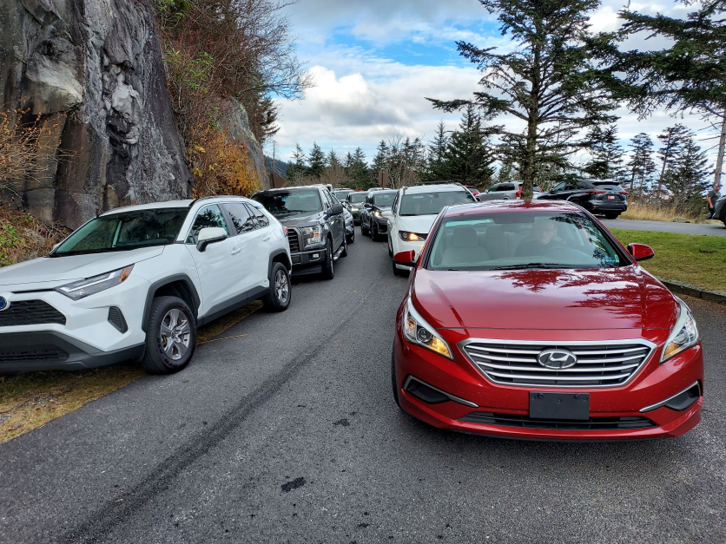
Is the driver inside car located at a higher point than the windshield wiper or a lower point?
higher

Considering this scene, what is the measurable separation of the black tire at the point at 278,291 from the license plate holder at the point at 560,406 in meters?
4.66

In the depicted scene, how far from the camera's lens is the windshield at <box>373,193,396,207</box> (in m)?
16.6

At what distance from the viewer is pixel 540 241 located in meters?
3.98

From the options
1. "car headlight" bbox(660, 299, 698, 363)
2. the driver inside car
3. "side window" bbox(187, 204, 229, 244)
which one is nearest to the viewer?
"car headlight" bbox(660, 299, 698, 363)

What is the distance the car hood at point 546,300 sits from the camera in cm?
→ 260

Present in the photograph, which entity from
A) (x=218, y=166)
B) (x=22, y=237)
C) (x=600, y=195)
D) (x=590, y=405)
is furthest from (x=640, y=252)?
(x=600, y=195)

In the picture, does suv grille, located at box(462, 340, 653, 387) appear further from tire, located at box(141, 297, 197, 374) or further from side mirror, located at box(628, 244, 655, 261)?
tire, located at box(141, 297, 197, 374)

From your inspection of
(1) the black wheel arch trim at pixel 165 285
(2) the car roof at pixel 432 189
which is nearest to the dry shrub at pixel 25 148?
(1) the black wheel arch trim at pixel 165 285

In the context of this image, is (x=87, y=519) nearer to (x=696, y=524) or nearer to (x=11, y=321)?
(x=11, y=321)

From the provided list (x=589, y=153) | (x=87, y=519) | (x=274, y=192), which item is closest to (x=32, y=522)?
(x=87, y=519)

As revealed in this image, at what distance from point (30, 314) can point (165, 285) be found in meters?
1.14

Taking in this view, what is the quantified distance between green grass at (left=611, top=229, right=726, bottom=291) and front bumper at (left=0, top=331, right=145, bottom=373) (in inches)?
316

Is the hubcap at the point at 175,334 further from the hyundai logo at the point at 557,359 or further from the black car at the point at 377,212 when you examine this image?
the black car at the point at 377,212

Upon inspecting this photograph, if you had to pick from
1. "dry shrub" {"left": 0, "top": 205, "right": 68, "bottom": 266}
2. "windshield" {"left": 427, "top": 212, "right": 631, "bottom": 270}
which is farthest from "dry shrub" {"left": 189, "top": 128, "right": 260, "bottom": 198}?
"windshield" {"left": 427, "top": 212, "right": 631, "bottom": 270}
